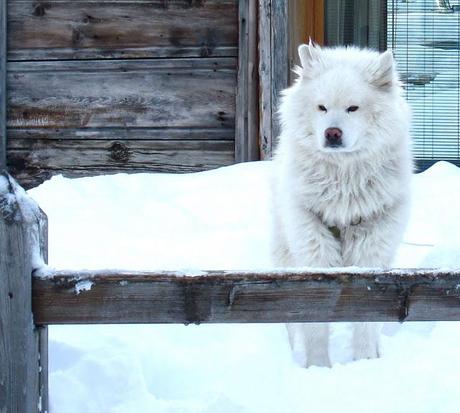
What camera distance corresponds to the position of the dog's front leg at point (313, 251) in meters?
4.47

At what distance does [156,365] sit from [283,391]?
539 mm

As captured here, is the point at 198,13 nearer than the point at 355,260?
No

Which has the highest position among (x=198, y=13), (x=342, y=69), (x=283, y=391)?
(x=198, y=13)

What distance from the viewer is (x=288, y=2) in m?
7.81

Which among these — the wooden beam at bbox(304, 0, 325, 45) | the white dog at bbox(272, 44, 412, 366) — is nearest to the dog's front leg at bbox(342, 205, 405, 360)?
the white dog at bbox(272, 44, 412, 366)

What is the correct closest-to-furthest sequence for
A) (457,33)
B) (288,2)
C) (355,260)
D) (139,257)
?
(355,260) → (139,257) → (288,2) → (457,33)

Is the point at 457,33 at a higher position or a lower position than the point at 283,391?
higher

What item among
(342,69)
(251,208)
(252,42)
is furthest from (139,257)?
(252,42)

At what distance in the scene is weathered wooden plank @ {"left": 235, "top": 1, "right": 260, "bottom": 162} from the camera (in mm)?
7973

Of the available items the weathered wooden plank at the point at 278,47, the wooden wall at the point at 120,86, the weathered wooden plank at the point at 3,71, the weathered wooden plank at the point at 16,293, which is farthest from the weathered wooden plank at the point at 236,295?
the weathered wooden plank at the point at 3,71

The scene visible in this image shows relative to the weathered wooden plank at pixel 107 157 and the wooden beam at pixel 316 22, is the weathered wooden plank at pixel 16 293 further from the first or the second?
the wooden beam at pixel 316 22

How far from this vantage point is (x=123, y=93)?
8266 millimetres

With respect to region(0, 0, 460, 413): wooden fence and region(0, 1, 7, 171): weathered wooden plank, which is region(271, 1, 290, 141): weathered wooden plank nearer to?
region(0, 0, 460, 413): wooden fence

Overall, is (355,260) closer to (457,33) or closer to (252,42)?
(252,42)
